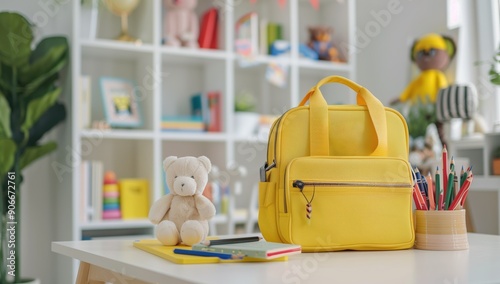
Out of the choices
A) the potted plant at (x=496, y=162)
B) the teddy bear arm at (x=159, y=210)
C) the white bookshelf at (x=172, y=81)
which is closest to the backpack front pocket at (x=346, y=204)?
the teddy bear arm at (x=159, y=210)

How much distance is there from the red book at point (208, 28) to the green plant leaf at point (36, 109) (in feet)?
2.91

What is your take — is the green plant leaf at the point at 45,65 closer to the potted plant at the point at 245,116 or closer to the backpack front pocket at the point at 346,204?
the potted plant at the point at 245,116

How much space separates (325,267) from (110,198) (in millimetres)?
2135

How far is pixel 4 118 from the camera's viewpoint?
2.55 metres

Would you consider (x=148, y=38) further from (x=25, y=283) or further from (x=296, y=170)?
(x=296, y=170)

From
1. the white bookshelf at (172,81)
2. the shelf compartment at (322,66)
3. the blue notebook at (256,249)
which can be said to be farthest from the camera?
the shelf compartment at (322,66)

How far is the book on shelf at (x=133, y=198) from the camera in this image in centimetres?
296

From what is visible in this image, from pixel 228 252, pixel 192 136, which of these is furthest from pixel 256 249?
pixel 192 136

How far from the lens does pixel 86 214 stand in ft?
9.26

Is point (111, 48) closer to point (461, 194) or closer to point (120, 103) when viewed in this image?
point (120, 103)

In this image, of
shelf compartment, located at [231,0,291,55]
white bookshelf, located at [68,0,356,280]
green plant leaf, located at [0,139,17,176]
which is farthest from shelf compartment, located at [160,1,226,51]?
green plant leaf, located at [0,139,17,176]

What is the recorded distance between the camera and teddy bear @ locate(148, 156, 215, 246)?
113 centimetres

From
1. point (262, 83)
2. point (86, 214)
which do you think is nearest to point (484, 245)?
point (86, 214)

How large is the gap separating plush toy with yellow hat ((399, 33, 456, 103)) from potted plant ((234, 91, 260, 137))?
819mm
